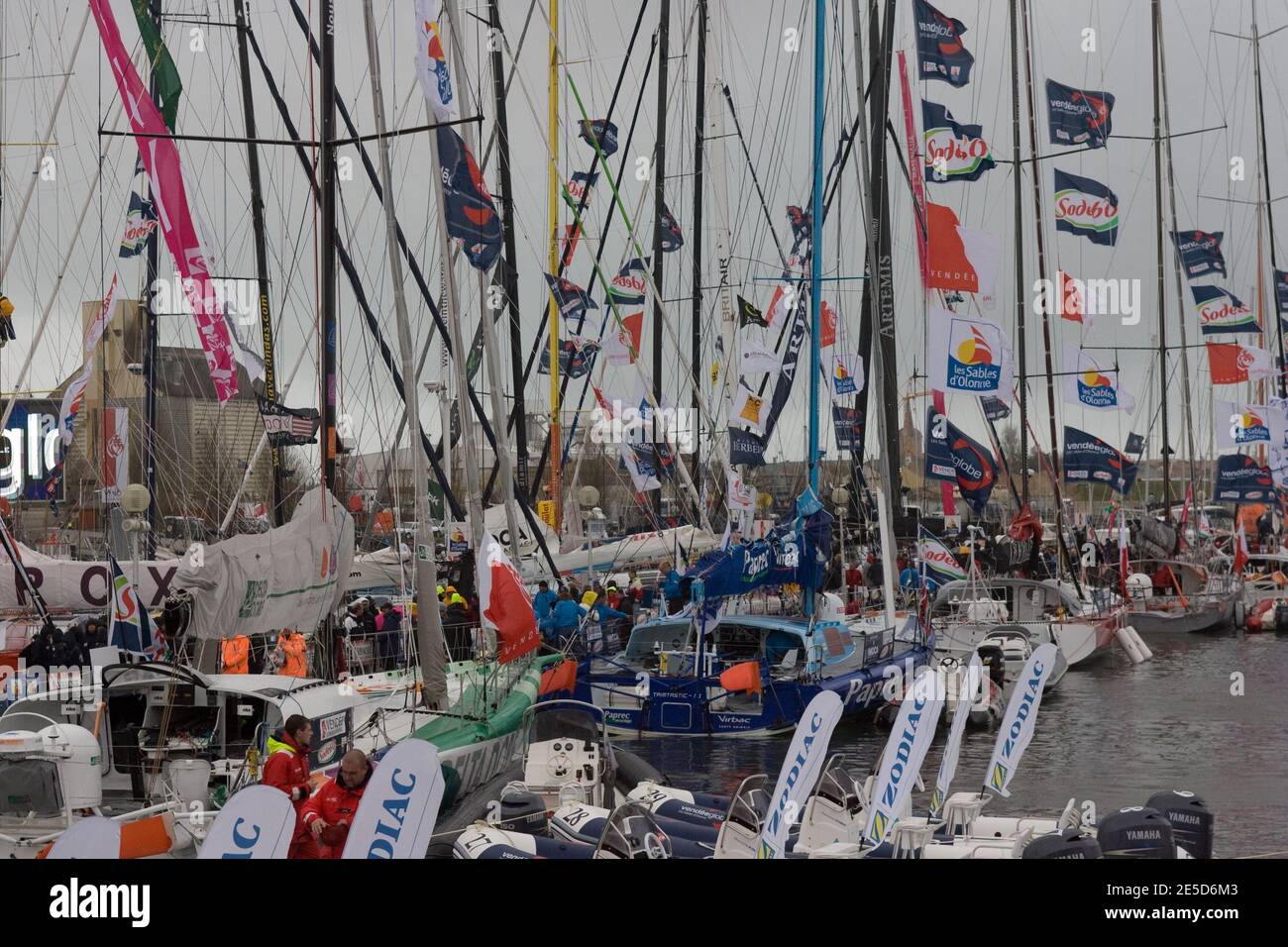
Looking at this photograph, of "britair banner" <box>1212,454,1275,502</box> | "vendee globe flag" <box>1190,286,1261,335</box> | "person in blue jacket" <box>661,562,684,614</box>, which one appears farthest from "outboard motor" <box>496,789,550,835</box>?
"vendee globe flag" <box>1190,286,1261,335</box>

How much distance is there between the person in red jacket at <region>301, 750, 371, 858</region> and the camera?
10.4 m

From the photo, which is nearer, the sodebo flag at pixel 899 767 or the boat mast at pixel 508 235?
the sodebo flag at pixel 899 767

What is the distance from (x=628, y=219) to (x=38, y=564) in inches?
Answer: 488

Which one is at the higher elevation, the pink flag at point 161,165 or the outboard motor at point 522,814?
the pink flag at point 161,165

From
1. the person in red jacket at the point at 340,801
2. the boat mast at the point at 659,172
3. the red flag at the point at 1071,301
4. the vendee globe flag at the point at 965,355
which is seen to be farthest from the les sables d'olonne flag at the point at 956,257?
the person in red jacket at the point at 340,801

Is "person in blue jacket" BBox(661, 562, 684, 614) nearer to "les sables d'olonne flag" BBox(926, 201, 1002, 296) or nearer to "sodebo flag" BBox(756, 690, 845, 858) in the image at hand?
"les sables d'olonne flag" BBox(926, 201, 1002, 296)

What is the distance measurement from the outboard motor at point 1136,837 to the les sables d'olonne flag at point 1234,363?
30.8 meters

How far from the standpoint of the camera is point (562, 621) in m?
24.6

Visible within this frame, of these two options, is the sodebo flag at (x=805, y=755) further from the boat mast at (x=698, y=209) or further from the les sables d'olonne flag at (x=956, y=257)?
the boat mast at (x=698, y=209)

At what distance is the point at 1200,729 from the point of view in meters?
23.7

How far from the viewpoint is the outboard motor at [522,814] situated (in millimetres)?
13609

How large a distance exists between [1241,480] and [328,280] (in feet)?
99.1
